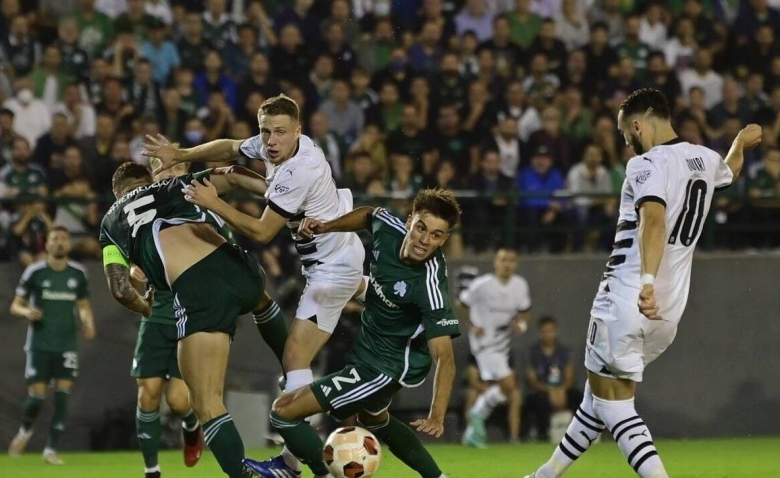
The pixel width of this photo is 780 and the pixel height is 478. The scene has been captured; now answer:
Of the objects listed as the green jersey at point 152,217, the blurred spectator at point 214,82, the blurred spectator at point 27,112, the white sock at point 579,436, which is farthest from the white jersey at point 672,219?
the blurred spectator at point 27,112

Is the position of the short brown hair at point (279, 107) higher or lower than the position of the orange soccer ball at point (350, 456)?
higher

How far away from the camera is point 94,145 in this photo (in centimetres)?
1340

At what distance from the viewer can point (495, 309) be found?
13.4 meters

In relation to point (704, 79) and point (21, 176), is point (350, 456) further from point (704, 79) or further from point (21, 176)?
point (704, 79)

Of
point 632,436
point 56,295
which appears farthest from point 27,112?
point 632,436

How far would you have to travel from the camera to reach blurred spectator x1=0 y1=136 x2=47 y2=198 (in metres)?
13.1

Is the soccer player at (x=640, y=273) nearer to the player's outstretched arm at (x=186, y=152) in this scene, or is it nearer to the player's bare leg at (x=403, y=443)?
the player's bare leg at (x=403, y=443)

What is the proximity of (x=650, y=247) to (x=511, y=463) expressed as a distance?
4468 millimetres

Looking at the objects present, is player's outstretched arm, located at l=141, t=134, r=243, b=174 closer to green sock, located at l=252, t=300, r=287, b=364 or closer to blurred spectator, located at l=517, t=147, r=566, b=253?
green sock, located at l=252, t=300, r=287, b=364

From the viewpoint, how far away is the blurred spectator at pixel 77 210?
1305 centimetres

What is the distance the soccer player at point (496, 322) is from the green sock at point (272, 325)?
4.88 meters

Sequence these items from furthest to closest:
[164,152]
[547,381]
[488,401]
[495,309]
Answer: [547,381] → [495,309] → [488,401] → [164,152]

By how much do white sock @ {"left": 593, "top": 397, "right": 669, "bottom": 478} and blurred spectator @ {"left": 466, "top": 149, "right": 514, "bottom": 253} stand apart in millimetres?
6176

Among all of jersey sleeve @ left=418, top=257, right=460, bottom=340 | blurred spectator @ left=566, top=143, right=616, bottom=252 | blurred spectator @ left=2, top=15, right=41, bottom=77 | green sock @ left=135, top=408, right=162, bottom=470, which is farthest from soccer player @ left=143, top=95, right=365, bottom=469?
blurred spectator @ left=2, top=15, right=41, bottom=77
